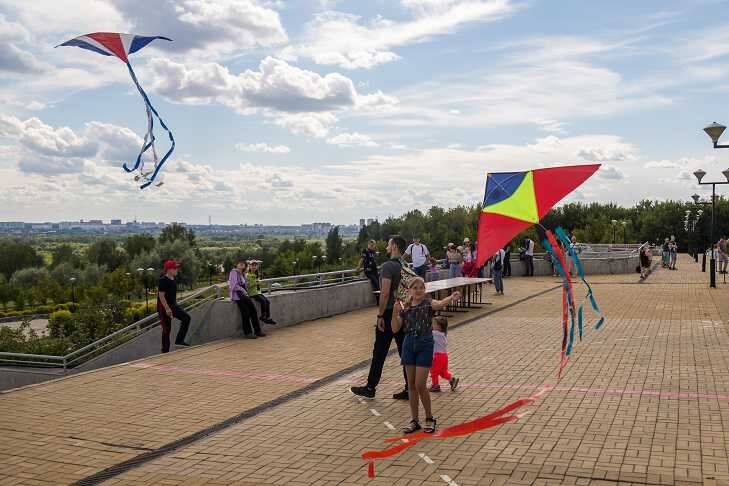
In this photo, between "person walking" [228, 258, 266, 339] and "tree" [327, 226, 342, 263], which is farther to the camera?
"tree" [327, 226, 342, 263]

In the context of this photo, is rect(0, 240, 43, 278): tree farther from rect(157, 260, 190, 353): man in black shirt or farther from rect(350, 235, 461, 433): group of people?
rect(350, 235, 461, 433): group of people

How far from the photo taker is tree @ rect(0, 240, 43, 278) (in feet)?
433

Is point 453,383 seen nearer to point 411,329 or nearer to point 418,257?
point 411,329

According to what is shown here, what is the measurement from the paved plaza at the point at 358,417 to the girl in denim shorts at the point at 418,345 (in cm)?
36

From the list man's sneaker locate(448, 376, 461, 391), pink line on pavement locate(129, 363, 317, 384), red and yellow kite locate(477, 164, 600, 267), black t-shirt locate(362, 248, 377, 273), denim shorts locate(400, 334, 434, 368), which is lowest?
pink line on pavement locate(129, 363, 317, 384)

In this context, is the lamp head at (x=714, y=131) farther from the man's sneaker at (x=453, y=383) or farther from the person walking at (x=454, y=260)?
the man's sneaker at (x=453, y=383)

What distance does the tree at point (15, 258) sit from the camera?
132m

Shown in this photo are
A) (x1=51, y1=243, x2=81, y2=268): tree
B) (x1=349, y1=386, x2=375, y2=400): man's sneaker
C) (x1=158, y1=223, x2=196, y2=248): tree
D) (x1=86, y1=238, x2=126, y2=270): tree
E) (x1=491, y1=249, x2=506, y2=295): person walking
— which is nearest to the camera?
(x1=349, y1=386, x2=375, y2=400): man's sneaker

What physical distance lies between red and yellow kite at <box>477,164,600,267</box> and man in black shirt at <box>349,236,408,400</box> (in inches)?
100

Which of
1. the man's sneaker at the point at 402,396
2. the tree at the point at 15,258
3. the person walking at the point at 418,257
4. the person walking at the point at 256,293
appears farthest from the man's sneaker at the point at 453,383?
the tree at the point at 15,258

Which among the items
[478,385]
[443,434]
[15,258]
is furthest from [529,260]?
[15,258]

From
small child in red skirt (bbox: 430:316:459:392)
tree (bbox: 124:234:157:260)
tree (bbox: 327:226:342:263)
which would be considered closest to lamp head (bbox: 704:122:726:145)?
small child in red skirt (bbox: 430:316:459:392)

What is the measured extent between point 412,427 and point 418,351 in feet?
2.69

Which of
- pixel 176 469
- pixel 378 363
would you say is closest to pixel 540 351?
pixel 378 363
